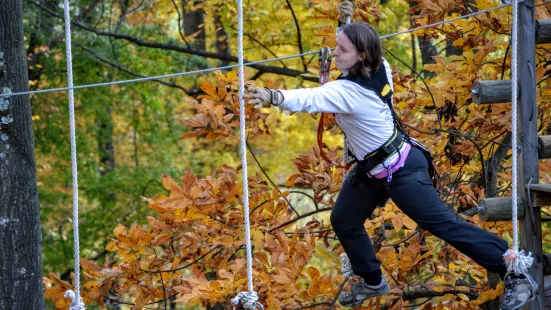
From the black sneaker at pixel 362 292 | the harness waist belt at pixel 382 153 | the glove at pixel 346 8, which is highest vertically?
the glove at pixel 346 8

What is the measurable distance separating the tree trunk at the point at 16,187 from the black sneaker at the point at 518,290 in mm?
2190

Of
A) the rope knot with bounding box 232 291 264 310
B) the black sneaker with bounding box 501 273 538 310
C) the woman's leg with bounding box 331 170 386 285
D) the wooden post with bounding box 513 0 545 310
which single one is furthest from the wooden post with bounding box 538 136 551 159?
the rope knot with bounding box 232 291 264 310

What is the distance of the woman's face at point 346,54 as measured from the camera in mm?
3016

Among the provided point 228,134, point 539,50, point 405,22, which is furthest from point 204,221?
point 405,22

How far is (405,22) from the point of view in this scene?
325 inches

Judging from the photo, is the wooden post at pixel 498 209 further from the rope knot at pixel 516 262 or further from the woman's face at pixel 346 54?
the woman's face at pixel 346 54

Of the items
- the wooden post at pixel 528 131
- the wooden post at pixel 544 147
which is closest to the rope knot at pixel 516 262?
the wooden post at pixel 528 131

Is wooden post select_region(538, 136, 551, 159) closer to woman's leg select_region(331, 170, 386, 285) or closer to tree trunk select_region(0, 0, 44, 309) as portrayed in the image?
woman's leg select_region(331, 170, 386, 285)

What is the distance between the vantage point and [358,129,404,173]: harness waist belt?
3.10 meters

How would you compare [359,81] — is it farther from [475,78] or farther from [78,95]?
[78,95]

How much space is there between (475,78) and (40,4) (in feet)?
16.4

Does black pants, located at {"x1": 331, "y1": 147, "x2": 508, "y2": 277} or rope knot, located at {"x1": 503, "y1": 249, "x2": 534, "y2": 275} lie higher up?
black pants, located at {"x1": 331, "y1": 147, "x2": 508, "y2": 277}

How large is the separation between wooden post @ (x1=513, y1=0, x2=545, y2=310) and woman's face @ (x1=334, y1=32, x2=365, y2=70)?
74cm

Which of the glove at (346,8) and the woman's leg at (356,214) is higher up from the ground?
the glove at (346,8)
